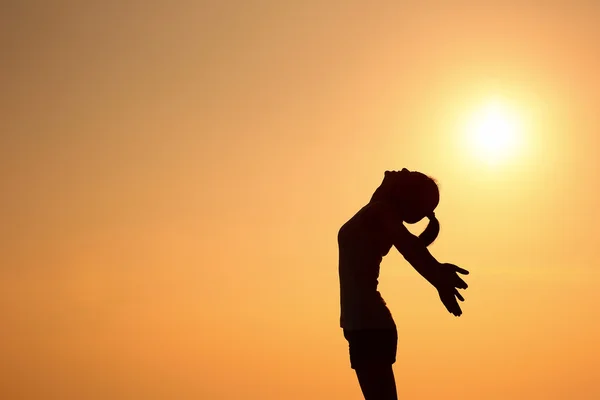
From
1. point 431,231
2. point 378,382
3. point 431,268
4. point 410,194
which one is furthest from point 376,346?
point 410,194

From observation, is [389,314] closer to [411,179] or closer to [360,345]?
[360,345]

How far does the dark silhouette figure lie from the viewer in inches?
220

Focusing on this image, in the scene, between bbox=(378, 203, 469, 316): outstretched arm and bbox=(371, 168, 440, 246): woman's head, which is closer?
bbox=(378, 203, 469, 316): outstretched arm

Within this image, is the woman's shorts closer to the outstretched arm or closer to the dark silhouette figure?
the dark silhouette figure

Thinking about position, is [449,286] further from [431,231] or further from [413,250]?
[431,231]

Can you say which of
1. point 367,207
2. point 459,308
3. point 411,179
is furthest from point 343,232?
point 459,308

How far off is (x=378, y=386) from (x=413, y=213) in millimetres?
1234

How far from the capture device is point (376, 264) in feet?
18.9

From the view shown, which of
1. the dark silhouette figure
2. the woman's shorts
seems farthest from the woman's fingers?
the woman's shorts

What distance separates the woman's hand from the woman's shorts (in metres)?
0.49

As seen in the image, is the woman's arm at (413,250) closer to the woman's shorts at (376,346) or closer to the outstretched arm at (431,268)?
the outstretched arm at (431,268)

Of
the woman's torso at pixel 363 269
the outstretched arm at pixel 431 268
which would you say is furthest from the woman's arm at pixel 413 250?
the woman's torso at pixel 363 269

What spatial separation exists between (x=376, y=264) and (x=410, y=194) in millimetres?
554

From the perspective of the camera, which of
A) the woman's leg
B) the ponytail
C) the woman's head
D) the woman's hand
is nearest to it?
the woman's hand
